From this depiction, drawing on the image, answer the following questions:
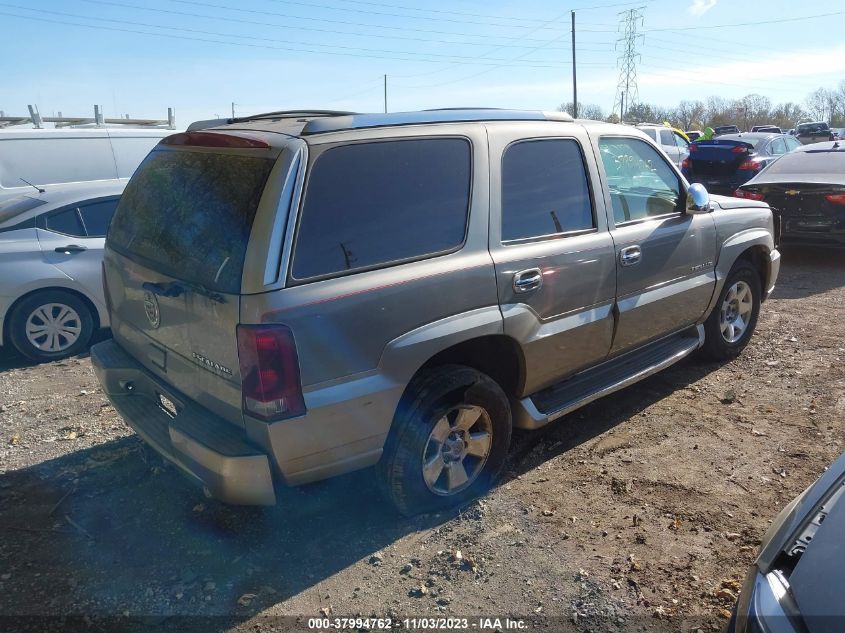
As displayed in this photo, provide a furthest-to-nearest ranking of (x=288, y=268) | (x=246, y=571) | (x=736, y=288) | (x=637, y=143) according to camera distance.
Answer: (x=736, y=288) → (x=637, y=143) → (x=246, y=571) → (x=288, y=268)

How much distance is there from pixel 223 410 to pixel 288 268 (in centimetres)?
69

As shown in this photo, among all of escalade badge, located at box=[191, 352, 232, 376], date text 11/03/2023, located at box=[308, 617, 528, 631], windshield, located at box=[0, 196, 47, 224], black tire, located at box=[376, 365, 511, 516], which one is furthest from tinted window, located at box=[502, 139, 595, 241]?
windshield, located at box=[0, 196, 47, 224]

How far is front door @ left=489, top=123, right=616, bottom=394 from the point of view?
3.44 meters

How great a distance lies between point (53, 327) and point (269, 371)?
4.14m

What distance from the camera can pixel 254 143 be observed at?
9.56ft

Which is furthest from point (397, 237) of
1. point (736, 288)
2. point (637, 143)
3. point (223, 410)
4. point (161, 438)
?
point (736, 288)

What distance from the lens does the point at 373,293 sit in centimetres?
287

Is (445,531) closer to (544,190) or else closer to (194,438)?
(194,438)

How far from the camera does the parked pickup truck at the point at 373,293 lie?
8.91 ft

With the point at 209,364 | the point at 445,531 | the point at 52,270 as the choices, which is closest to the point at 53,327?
the point at 52,270

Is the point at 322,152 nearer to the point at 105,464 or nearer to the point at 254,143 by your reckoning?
the point at 254,143

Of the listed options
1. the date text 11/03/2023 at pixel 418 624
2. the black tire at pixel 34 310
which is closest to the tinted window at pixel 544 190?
the date text 11/03/2023 at pixel 418 624

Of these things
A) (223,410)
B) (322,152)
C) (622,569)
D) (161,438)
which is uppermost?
(322,152)

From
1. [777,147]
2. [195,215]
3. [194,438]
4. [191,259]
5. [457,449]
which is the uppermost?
[777,147]
